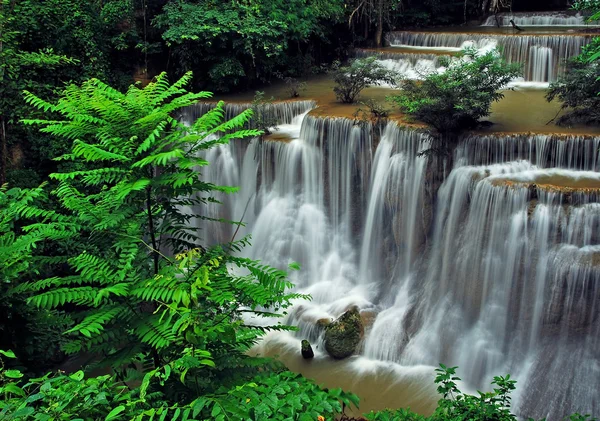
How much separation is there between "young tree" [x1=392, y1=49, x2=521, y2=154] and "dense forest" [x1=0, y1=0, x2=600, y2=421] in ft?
0.12

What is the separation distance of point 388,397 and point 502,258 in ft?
10.6

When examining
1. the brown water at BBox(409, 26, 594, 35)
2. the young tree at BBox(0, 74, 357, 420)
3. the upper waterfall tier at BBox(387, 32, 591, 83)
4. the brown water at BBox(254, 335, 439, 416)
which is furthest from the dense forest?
the upper waterfall tier at BBox(387, 32, 591, 83)

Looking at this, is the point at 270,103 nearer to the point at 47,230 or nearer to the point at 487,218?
the point at 487,218

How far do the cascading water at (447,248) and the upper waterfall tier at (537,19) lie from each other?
11198mm

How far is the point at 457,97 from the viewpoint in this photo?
11031 mm

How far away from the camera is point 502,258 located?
10.1 metres

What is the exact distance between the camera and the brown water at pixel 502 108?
11.7m

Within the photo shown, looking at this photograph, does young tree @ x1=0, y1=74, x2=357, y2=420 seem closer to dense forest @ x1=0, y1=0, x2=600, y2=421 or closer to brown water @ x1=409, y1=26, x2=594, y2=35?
dense forest @ x1=0, y1=0, x2=600, y2=421

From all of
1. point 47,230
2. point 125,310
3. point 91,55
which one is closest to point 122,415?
point 125,310

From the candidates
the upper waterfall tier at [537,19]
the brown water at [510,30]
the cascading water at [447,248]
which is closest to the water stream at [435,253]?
the cascading water at [447,248]

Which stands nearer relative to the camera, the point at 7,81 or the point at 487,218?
the point at 487,218

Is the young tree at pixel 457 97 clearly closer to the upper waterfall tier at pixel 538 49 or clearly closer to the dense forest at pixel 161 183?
the dense forest at pixel 161 183

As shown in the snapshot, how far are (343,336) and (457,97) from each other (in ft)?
17.2

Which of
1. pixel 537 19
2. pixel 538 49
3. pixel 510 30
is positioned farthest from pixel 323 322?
pixel 537 19
